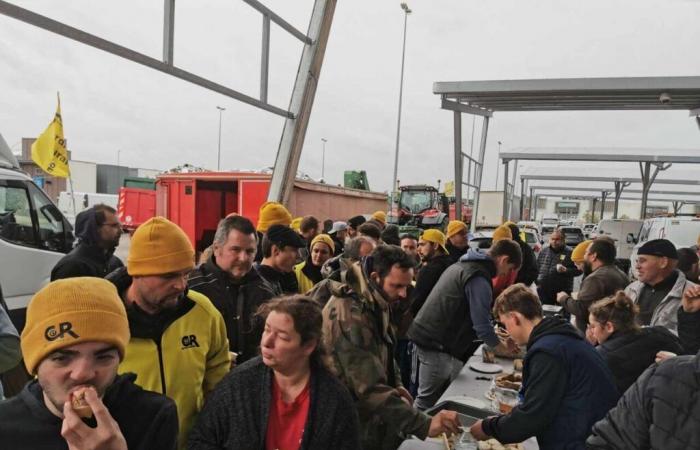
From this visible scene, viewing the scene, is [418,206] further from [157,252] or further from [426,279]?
[157,252]

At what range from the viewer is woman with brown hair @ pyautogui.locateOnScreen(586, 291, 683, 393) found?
2.57 m

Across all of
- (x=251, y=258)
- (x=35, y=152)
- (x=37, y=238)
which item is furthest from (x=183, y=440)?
(x=35, y=152)

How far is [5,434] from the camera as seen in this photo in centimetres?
113

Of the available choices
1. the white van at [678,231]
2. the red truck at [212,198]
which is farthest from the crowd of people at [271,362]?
the white van at [678,231]

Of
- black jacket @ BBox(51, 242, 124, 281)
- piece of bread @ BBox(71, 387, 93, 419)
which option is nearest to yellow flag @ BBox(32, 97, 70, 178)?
black jacket @ BBox(51, 242, 124, 281)

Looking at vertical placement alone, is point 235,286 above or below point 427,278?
above

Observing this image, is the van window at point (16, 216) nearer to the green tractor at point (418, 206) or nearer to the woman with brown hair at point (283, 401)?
the woman with brown hair at point (283, 401)

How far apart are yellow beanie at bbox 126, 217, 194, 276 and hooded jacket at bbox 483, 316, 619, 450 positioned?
1.76 metres

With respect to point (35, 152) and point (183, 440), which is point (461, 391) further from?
point (35, 152)

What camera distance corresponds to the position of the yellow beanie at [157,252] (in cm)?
181

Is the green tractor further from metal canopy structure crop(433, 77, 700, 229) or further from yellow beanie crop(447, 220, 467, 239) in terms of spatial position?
yellow beanie crop(447, 220, 467, 239)

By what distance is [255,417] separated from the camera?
1.69 metres

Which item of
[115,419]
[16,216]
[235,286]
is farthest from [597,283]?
[16,216]

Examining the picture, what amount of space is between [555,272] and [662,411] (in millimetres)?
6102
